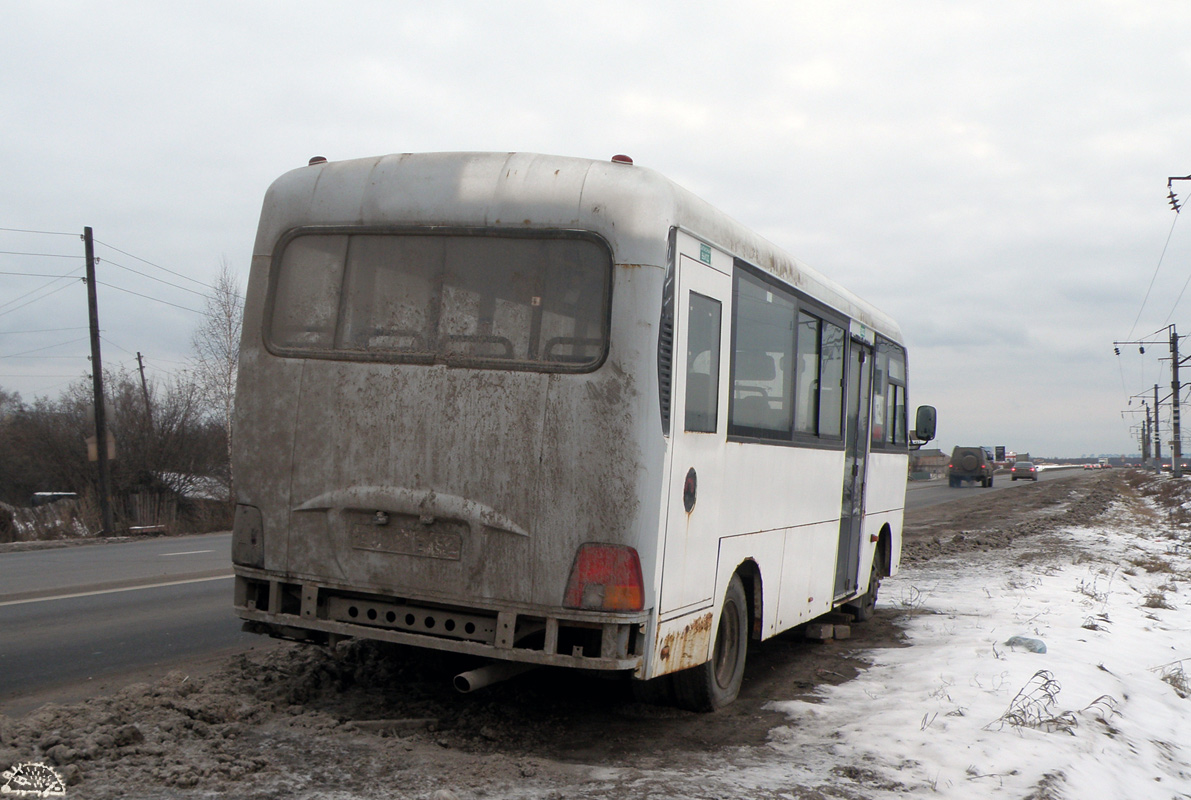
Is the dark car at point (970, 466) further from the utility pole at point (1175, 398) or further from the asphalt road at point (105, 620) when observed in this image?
the asphalt road at point (105, 620)

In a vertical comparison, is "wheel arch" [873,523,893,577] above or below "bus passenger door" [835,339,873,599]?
below

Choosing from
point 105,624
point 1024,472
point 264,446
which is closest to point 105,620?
point 105,624

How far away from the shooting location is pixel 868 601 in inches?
398

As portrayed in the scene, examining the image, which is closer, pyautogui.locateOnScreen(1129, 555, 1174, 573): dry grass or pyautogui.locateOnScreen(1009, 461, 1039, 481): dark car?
pyautogui.locateOnScreen(1129, 555, 1174, 573): dry grass

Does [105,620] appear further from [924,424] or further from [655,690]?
Result: [924,424]

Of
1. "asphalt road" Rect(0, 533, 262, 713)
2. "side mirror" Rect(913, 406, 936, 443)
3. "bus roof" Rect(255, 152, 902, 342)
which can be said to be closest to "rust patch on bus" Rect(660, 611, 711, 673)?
"bus roof" Rect(255, 152, 902, 342)

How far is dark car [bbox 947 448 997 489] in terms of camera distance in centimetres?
5475

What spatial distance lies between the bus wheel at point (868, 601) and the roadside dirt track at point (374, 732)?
237 centimetres

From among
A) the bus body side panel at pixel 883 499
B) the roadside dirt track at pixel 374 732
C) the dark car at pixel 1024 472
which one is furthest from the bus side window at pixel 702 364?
the dark car at pixel 1024 472

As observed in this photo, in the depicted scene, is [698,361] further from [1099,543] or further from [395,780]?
[1099,543]

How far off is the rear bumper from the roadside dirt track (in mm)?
448

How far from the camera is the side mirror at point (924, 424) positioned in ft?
38.5

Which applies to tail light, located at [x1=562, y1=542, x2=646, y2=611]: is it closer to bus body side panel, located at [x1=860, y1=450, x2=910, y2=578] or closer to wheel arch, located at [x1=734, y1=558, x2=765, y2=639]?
wheel arch, located at [x1=734, y1=558, x2=765, y2=639]

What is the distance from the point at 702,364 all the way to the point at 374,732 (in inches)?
97.7
